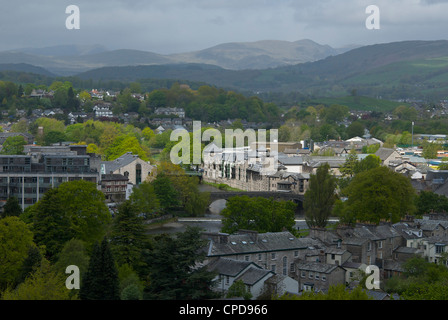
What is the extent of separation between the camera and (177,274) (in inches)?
753

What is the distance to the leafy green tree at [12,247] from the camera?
21.4 meters

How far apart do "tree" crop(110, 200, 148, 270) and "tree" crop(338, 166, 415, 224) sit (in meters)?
12.0

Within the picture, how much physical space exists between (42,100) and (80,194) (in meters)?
79.8

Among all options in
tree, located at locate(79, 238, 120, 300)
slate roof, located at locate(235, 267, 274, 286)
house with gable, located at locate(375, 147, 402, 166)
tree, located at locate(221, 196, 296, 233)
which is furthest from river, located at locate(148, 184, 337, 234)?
house with gable, located at locate(375, 147, 402, 166)

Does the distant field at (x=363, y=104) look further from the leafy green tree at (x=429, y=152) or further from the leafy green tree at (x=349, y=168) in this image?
the leafy green tree at (x=349, y=168)

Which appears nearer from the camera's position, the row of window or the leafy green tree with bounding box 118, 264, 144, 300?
the leafy green tree with bounding box 118, 264, 144, 300

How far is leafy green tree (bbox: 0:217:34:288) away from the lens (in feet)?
70.2

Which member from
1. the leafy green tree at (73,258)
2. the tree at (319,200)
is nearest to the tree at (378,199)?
the tree at (319,200)

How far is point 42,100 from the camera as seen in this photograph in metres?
104

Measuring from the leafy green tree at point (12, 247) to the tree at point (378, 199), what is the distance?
52.1 feet

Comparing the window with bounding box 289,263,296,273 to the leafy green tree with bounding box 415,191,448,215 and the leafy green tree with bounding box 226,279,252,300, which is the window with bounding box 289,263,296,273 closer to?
the leafy green tree with bounding box 226,279,252,300

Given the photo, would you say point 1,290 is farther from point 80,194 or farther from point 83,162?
point 83,162

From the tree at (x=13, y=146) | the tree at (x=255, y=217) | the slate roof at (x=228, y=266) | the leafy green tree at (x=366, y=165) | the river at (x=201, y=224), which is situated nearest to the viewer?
the slate roof at (x=228, y=266)
